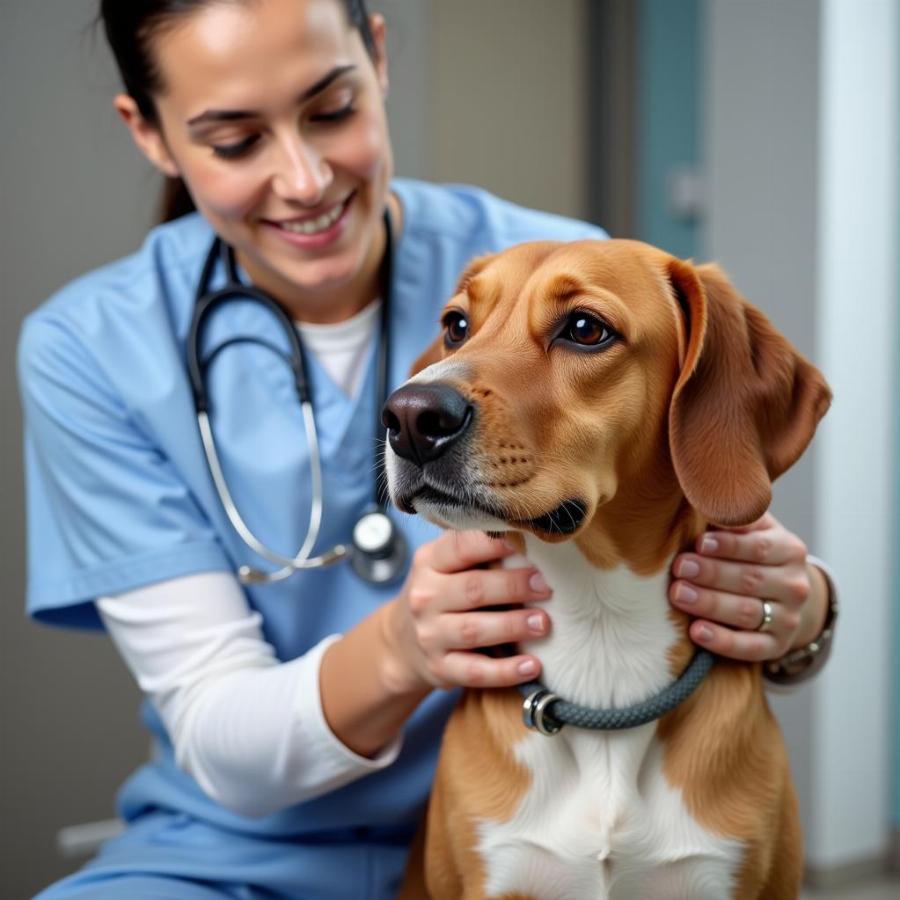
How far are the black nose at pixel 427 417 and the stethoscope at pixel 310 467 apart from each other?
15.5 inches

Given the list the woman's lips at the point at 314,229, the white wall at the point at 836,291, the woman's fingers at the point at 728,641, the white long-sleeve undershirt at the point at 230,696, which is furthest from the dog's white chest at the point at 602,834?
the white wall at the point at 836,291

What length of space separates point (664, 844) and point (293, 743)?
452 mm

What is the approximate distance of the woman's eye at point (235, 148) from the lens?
4.72ft

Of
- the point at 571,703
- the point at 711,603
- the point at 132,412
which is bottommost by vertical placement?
the point at 571,703

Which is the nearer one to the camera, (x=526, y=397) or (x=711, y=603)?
(x=526, y=397)

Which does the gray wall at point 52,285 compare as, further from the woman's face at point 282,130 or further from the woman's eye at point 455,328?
the woman's eye at point 455,328

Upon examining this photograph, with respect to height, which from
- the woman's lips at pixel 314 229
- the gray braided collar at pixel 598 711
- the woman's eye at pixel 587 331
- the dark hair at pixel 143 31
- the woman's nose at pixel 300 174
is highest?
the dark hair at pixel 143 31

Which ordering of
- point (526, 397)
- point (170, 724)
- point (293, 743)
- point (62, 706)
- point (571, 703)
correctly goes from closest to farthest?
point (526, 397), point (571, 703), point (293, 743), point (170, 724), point (62, 706)

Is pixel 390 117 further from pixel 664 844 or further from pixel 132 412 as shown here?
pixel 664 844

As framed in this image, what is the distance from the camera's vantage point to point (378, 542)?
57.4 inches

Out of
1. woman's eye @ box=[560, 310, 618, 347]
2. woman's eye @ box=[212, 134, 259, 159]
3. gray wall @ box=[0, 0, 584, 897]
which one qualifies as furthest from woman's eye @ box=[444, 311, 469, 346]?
gray wall @ box=[0, 0, 584, 897]

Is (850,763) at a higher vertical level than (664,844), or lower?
lower

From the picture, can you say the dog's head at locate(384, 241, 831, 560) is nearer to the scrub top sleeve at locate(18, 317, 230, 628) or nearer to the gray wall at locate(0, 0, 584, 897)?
the scrub top sleeve at locate(18, 317, 230, 628)

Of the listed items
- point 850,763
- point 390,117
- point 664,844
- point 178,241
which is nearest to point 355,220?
point 178,241
